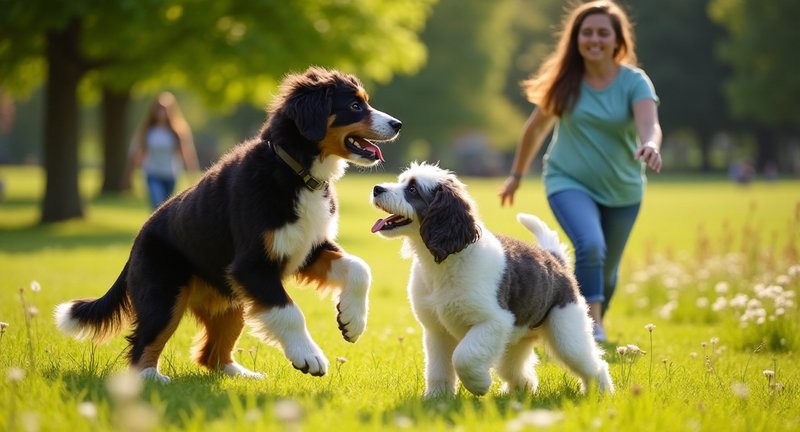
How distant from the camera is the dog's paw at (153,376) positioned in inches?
217

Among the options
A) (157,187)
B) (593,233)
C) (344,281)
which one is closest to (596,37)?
(593,233)

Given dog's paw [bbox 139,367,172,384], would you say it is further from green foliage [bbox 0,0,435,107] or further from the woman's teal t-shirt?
→ green foliage [bbox 0,0,435,107]

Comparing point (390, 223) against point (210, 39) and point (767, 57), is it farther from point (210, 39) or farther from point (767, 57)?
point (767, 57)

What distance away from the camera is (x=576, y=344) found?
561cm

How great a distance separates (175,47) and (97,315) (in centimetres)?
1657

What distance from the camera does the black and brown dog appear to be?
5.46 m

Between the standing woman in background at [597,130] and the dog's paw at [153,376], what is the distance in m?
3.58

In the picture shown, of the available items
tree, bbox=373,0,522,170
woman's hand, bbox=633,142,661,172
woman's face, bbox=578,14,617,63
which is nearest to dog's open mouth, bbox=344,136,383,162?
woman's hand, bbox=633,142,661,172

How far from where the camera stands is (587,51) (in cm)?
787

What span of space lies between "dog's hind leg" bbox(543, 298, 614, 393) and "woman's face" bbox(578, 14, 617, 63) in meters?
2.92

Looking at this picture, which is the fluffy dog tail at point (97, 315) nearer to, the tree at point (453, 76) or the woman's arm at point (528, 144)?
the woman's arm at point (528, 144)

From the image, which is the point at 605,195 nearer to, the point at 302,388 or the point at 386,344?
the point at 386,344

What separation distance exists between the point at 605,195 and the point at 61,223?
17.3m

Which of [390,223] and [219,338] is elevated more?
[390,223]
